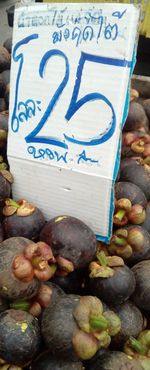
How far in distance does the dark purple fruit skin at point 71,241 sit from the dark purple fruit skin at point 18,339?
0.71ft

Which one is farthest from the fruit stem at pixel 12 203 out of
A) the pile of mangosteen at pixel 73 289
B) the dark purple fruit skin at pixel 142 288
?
the dark purple fruit skin at pixel 142 288

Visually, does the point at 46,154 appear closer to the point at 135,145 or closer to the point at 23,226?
the point at 23,226

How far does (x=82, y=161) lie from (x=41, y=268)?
380mm

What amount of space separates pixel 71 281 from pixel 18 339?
0.94 ft

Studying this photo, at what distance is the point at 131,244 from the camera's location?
4.85ft

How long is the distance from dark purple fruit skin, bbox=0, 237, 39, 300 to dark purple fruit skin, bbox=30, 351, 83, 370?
0.16 metres

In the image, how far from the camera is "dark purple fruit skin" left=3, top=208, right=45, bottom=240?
4.58ft

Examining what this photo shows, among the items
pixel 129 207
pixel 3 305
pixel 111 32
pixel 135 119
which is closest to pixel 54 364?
pixel 3 305

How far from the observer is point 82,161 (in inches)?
56.0

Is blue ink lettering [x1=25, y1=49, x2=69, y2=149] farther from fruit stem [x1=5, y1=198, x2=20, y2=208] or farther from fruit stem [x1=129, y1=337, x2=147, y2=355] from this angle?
fruit stem [x1=129, y1=337, x2=147, y2=355]

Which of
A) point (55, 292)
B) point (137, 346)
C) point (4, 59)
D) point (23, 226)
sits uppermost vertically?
point (4, 59)

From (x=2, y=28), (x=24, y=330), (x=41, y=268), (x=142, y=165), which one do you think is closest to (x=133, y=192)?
(x=142, y=165)

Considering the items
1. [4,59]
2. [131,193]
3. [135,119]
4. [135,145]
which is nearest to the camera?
[131,193]

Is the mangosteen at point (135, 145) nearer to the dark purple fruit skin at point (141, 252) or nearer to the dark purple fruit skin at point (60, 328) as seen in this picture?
the dark purple fruit skin at point (141, 252)
